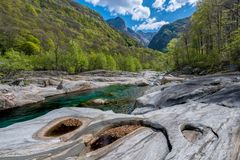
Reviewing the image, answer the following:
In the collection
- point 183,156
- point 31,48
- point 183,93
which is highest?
point 31,48

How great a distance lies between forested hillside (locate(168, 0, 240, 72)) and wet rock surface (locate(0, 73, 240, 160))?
77.2ft

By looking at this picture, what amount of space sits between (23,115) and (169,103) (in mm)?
20991

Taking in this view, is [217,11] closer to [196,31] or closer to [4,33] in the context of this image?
[196,31]

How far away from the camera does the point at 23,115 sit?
3161 centimetres

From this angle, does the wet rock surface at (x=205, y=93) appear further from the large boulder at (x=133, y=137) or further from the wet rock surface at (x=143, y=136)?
the large boulder at (x=133, y=137)

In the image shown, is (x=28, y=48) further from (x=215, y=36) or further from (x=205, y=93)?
(x=205, y=93)

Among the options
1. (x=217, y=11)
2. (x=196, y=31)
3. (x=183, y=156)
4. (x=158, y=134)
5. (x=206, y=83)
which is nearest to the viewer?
(x=183, y=156)

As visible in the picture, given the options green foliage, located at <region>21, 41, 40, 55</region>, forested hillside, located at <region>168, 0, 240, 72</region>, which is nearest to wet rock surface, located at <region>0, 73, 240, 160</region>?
forested hillside, located at <region>168, 0, 240, 72</region>

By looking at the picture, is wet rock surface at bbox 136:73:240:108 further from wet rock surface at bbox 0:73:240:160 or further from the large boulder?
the large boulder

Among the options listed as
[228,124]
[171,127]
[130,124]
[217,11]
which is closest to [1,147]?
[130,124]

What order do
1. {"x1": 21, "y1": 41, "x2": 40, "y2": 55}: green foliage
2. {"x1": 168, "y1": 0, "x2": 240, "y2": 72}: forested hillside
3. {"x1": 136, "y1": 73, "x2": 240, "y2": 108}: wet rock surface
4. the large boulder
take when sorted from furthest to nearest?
{"x1": 21, "y1": 41, "x2": 40, "y2": 55}: green foliage, {"x1": 168, "y1": 0, "x2": 240, "y2": 72}: forested hillside, {"x1": 136, "y1": 73, "x2": 240, "y2": 108}: wet rock surface, the large boulder

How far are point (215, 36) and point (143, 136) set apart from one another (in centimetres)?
6007

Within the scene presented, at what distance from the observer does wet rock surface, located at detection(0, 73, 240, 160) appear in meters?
10.1

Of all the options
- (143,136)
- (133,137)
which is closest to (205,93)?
(143,136)
